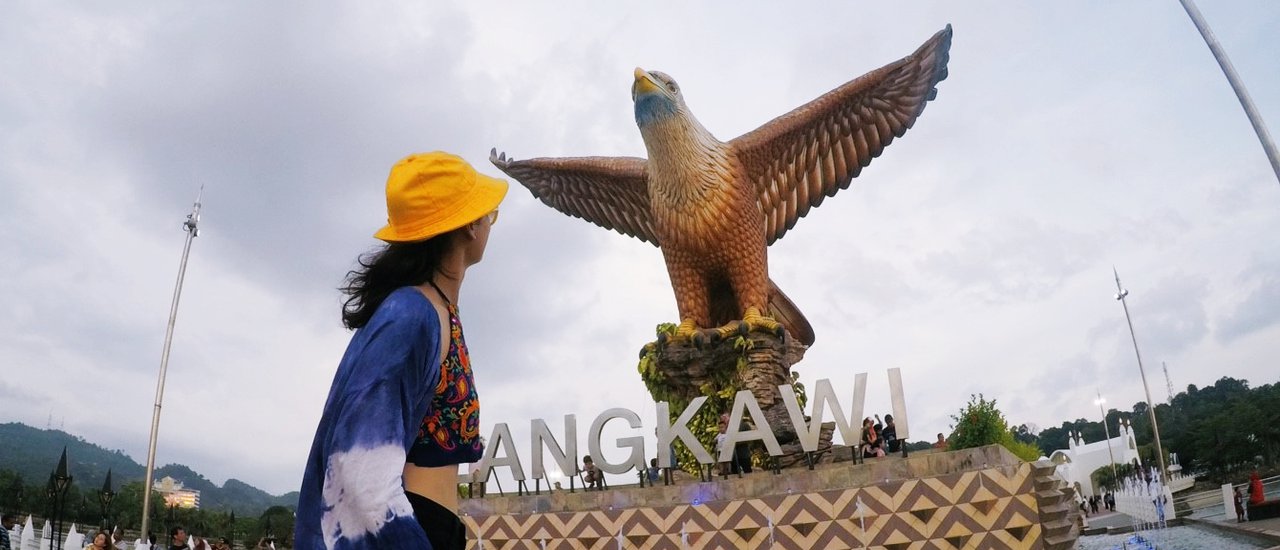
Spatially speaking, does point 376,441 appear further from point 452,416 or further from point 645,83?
point 645,83

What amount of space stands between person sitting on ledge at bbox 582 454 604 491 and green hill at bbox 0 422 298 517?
64804 millimetres

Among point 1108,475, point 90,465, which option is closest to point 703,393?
point 1108,475

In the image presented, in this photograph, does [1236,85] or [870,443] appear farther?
[870,443]

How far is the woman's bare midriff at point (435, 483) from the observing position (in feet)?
5.76

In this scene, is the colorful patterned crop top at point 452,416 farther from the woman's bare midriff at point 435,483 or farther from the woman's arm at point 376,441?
the woman's arm at point 376,441

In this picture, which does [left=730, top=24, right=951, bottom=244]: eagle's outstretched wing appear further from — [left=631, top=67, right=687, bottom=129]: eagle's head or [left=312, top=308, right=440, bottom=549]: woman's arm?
[left=312, top=308, right=440, bottom=549]: woman's arm

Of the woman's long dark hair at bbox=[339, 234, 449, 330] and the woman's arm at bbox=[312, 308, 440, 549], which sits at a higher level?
the woman's long dark hair at bbox=[339, 234, 449, 330]

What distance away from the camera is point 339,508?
1.53 m

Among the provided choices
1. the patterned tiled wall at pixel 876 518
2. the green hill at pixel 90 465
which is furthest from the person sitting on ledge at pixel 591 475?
the green hill at pixel 90 465

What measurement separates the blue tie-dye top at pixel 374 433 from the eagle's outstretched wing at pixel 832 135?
1348 cm

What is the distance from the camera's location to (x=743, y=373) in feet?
44.1

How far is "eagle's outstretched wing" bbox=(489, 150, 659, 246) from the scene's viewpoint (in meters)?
16.2

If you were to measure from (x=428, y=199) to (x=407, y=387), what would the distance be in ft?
1.56

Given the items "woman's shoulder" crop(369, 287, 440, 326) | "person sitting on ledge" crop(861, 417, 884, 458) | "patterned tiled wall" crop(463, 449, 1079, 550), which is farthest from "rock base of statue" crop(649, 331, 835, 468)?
"woman's shoulder" crop(369, 287, 440, 326)
